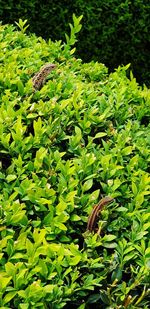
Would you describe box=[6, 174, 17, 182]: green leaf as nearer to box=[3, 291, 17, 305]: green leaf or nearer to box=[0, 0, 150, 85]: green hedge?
box=[3, 291, 17, 305]: green leaf

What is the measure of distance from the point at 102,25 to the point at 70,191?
4092 millimetres

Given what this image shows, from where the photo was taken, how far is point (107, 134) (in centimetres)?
257

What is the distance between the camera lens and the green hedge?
5.60 m

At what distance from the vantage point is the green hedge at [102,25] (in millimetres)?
5602

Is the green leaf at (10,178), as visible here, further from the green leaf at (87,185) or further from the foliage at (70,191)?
the green leaf at (87,185)

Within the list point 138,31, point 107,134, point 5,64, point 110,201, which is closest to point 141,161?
point 107,134

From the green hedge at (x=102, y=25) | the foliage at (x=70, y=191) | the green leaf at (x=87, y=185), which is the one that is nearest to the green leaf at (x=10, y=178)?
the foliage at (x=70, y=191)

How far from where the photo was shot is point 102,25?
593 centimetres

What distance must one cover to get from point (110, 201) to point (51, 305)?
46 cm

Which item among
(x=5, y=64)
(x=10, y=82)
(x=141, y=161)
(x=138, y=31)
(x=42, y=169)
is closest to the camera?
(x=42, y=169)

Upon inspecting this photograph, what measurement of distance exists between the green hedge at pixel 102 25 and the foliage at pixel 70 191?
2677 millimetres

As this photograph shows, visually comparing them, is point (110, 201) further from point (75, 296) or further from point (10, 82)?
point (10, 82)

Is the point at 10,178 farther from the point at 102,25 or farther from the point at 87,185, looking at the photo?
the point at 102,25

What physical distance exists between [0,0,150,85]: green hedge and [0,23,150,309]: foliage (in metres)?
2.68
